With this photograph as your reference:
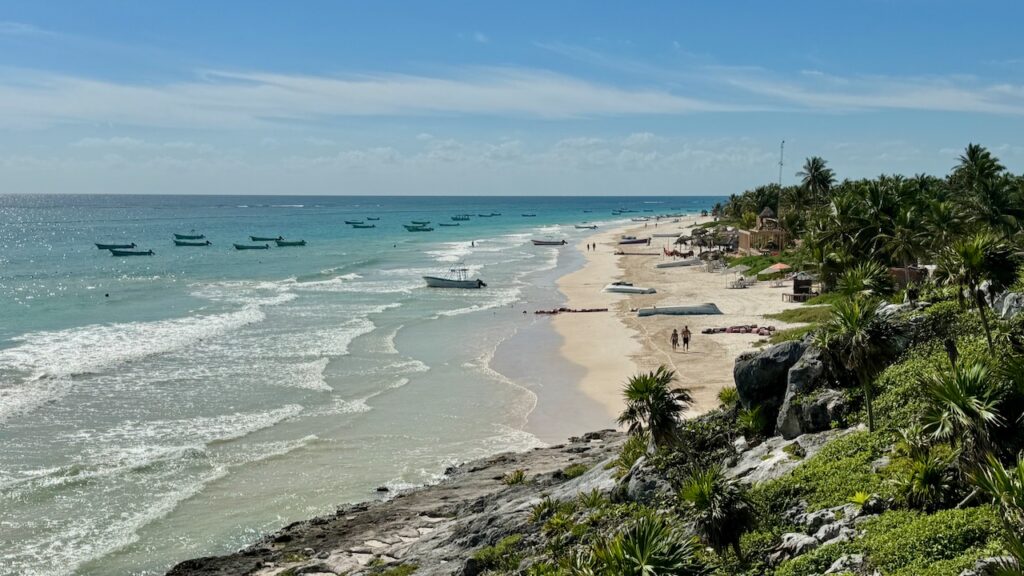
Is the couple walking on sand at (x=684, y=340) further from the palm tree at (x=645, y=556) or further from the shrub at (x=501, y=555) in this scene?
the palm tree at (x=645, y=556)

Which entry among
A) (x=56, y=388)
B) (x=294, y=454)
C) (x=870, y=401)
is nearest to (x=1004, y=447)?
(x=870, y=401)

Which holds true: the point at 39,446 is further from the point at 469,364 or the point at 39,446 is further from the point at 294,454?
the point at 469,364

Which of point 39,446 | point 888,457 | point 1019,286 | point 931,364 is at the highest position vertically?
point 1019,286

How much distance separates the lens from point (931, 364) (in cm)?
1894

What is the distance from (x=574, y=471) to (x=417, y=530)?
5.05m

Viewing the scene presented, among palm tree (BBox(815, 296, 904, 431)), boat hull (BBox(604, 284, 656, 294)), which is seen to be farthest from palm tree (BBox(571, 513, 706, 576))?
boat hull (BBox(604, 284, 656, 294))

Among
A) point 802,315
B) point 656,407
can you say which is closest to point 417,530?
point 656,407

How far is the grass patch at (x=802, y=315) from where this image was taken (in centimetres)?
4522

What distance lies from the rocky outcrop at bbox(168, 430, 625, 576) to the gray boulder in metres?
4.27

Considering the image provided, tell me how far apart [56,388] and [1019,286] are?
3896cm

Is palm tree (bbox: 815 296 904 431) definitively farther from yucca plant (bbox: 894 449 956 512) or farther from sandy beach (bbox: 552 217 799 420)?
sandy beach (bbox: 552 217 799 420)

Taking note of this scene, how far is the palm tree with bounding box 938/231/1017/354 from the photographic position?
18.3 meters

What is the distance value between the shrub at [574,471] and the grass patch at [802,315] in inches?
946

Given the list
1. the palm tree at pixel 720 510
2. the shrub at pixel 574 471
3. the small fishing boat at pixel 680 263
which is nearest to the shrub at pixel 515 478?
the shrub at pixel 574 471
